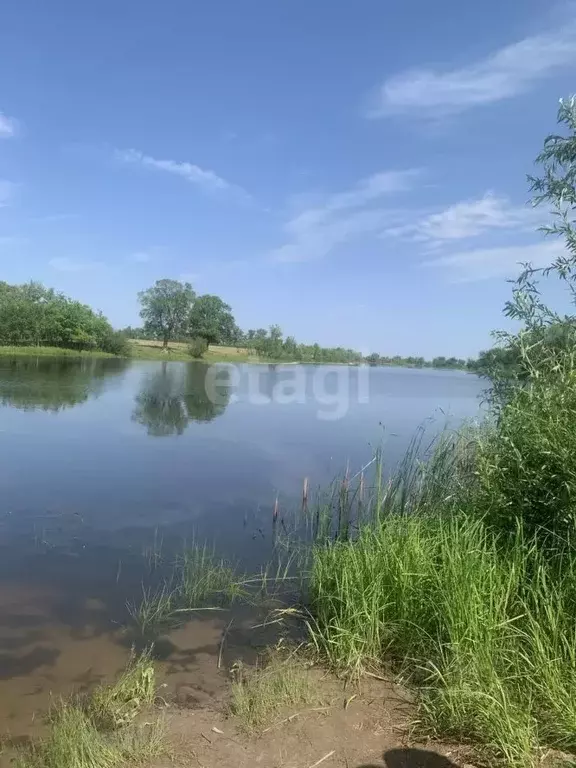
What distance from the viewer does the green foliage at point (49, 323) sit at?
64625 mm

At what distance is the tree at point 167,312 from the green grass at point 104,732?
107201mm

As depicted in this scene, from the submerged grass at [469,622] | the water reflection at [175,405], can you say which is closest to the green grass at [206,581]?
the submerged grass at [469,622]

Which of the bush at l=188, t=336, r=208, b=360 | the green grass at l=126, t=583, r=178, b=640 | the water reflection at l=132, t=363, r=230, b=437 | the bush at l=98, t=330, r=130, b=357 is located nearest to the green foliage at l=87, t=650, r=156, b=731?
the green grass at l=126, t=583, r=178, b=640

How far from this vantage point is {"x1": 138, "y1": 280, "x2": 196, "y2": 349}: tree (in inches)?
4304

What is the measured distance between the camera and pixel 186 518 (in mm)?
11023

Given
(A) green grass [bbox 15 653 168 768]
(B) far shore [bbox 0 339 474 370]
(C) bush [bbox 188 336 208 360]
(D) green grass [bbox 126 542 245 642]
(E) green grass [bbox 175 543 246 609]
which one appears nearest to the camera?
(A) green grass [bbox 15 653 168 768]

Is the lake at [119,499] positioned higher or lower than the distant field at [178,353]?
lower

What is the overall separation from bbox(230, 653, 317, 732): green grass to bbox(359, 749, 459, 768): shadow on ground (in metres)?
0.89

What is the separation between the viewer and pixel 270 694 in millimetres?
4543

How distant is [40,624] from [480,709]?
5130 mm

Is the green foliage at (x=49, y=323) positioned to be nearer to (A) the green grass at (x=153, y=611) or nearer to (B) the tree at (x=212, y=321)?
(B) the tree at (x=212, y=321)

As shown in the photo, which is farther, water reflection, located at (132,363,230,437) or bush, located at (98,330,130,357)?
bush, located at (98,330,130,357)

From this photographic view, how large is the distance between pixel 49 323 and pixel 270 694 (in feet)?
233

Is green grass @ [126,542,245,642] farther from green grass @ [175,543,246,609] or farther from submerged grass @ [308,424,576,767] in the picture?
submerged grass @ [308,424,576,767]
